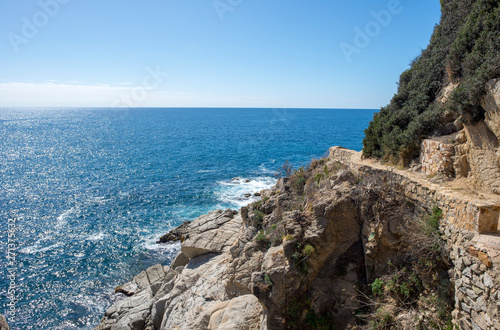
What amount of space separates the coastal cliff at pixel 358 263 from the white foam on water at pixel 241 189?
1837 centimetres

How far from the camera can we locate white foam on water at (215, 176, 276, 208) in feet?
119

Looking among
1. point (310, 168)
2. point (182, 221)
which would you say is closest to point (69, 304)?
point (182, 221)

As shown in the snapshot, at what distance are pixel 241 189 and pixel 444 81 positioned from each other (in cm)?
2897

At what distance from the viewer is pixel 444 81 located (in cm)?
1484

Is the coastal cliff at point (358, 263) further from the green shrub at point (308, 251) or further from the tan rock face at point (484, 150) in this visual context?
the tan rock face at point (484, 150)

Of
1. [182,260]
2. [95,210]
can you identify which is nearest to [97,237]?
[95,210]

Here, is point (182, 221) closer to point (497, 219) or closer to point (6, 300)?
point (6, 300)

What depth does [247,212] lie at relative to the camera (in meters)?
19.6

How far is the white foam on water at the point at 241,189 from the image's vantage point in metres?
36.1

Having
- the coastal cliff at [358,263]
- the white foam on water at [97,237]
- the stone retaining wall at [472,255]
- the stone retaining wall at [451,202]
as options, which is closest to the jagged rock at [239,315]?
Result: the coastal cliff at [358,263]

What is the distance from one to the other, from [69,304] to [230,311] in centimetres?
1528

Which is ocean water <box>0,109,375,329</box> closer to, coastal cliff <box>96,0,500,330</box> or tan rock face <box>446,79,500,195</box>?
coastal cliff <box>96,0,500,330</box>

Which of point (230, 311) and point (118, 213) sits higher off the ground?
point (230, 311)

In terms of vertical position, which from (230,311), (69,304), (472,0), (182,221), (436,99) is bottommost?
(69,304)
